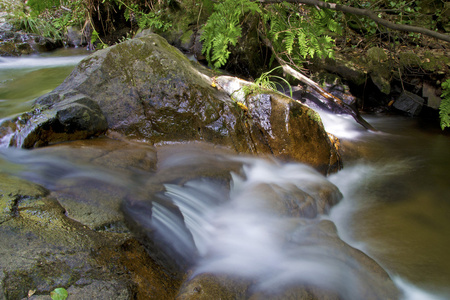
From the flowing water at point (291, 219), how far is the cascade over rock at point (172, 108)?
302mm

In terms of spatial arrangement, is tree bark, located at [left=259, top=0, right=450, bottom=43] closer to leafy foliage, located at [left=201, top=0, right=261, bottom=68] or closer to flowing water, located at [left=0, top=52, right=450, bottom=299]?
leafy foliage, located at [left=201, top=0, right=261, bottom=68]

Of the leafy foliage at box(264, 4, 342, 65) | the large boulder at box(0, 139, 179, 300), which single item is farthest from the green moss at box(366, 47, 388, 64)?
the large boulder at box(0, 139, 179, 300)

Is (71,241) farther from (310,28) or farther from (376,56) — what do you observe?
(376,56)

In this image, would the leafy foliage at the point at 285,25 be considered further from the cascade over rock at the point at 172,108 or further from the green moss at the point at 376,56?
the green moss at the point at 376,56

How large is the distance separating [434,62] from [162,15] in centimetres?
631

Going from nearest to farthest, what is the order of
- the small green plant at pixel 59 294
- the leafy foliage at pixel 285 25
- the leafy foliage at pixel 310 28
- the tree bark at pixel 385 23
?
the small green plant at pixel 59 294 < the tree bark at pixel 385 23 < the leafy foliage at pixel 285 25 < the leafy foliage at pixel 310 28

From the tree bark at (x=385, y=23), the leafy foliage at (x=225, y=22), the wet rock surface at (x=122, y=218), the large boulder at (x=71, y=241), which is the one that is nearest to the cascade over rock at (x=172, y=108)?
the wet rock surface at (x=122, y=218)

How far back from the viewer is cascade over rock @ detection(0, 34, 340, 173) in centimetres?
388

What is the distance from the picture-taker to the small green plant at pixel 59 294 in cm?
163

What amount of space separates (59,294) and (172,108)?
2.65m

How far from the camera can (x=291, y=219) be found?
3.22 m

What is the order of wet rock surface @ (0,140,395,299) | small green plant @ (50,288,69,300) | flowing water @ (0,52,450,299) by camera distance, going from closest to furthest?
small green plant @ (50,288,69,300), wet rock surface @ (0,140,395,299), flowing water @ (0,52,450,299)

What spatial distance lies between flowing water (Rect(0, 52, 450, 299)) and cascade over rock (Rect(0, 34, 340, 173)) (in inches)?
11.9

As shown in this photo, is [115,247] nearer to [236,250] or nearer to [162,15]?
[236,250]
